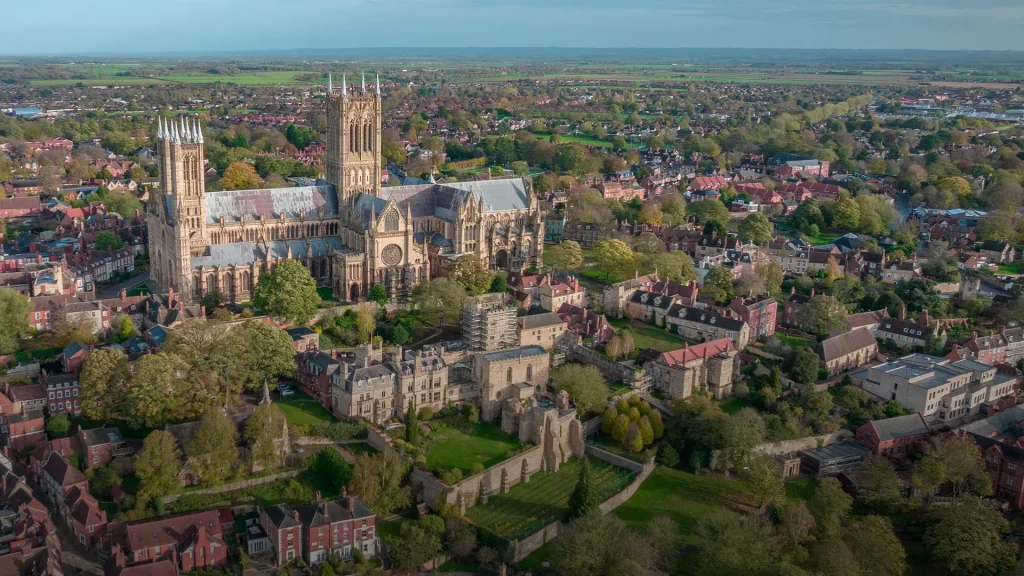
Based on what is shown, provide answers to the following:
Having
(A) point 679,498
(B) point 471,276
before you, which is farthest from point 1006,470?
(B) point 471,276

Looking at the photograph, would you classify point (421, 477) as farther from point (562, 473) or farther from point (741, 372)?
point (741, 372)

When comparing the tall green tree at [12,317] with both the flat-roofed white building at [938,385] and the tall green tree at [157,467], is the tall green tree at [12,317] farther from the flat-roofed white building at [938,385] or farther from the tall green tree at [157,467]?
the flat-roofed white building at [938,385]

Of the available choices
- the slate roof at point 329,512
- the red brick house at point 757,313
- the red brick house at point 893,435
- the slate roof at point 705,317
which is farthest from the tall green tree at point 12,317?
the red brick house at point 893,435

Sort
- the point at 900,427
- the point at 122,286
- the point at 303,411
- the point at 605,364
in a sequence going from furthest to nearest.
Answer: the point at 122,286, the point at 605,364, the point at 900,427, the point at 303,411

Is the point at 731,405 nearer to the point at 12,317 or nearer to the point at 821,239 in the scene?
the point at 12,317

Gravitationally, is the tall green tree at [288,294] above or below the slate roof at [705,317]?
above

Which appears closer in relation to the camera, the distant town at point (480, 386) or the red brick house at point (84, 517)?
the red brick house at point (84, 517)

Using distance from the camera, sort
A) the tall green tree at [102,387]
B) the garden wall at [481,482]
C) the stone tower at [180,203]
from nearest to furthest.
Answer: the garden wall at [481,482] → the tall green tree at [102,387] → the stone tower at [180,203]

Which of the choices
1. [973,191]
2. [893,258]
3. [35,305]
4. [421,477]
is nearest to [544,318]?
[421,477]
